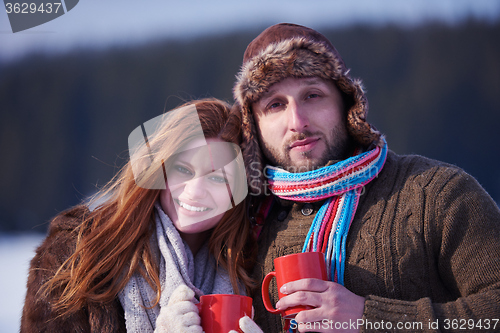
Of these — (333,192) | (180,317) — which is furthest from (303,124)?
(180,317)

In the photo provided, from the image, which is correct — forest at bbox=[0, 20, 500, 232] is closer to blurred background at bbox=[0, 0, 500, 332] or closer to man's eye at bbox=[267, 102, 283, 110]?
blurred background at bbox=[0, 0, 500, 332]

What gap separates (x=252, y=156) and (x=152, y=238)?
0.60 meters

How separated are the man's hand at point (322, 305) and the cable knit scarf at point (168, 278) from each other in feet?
1.39

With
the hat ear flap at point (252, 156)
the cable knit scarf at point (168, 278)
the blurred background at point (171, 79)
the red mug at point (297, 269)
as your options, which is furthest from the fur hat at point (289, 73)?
the blurred background at point (171, 79)

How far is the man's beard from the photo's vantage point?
1851 mm

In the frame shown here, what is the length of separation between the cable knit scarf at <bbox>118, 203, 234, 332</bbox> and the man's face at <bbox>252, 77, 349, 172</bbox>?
23.0 inches

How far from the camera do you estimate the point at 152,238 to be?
1.80m

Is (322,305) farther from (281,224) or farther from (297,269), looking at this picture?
(281,224)

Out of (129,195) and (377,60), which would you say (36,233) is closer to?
(129,195)

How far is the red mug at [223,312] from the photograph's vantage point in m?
1.38

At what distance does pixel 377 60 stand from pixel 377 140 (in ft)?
6.00

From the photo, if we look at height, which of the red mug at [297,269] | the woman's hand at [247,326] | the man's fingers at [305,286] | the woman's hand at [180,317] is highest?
the red mug at [297,269]

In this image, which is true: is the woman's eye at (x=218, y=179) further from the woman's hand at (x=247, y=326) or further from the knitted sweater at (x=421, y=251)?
the woman's hand at (x=247, y=326)

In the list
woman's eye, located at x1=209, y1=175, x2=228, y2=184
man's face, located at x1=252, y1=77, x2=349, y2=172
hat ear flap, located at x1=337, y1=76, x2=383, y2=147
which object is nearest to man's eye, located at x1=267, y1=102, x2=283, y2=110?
man's face, located at x1=252, y1=77, x2=349, y2=172
